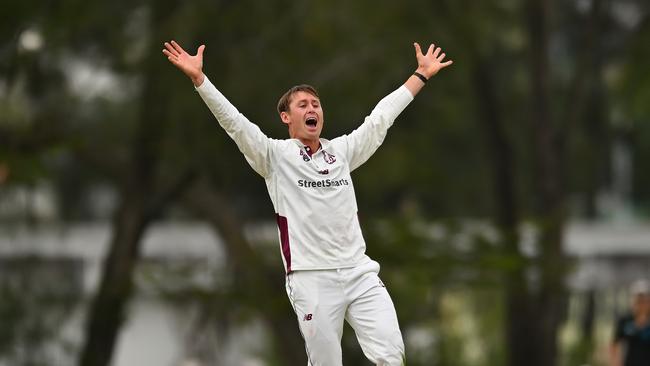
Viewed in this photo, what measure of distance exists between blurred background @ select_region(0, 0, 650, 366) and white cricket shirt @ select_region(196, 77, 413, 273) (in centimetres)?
910

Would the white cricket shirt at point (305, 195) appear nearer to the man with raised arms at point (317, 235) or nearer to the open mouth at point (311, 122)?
the man with raised arms at point (317, 235)

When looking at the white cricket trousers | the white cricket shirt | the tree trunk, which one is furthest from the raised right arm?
the tree trunk

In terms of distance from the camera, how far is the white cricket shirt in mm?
9492

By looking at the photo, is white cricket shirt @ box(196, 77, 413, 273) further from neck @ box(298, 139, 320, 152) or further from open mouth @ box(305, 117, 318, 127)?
open mouth @ box(305, 117, 318, 127)

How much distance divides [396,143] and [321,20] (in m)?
4.34

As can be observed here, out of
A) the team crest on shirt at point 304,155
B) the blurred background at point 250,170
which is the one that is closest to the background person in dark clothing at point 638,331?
the blurred background at point 250,170

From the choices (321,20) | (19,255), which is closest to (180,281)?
(19,255)

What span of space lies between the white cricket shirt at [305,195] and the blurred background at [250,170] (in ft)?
29.8

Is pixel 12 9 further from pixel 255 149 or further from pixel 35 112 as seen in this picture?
pixel 255 149

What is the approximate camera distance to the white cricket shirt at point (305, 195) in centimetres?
949

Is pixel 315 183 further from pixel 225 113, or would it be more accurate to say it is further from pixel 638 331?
pixel 638 331

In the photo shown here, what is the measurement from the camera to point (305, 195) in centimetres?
952

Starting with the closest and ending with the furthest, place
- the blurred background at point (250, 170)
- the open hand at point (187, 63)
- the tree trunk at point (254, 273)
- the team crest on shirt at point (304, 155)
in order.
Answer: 1. the open hand at point (187, 63)
2. the team crest on shirt at point (304, 155)
3. the blurred background at point (250, 170)
4. the tree trunk at point (254, 273)

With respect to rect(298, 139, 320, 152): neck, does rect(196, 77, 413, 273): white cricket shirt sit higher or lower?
lower
